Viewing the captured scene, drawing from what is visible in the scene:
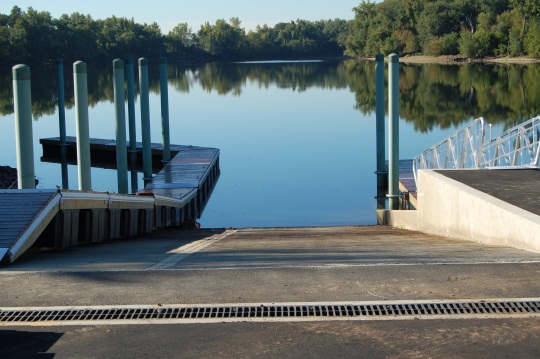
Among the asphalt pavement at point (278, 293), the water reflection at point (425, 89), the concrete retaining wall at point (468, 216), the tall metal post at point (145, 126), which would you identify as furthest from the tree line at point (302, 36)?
the asphalt pavement at point (278, 293)

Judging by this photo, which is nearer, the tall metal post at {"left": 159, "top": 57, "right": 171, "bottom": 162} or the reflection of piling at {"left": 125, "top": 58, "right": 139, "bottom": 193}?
the reflection of piling at {"left": 125, "top": 58, "right": 139, "bottom": 193}

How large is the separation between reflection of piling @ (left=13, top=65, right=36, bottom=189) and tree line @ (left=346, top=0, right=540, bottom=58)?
76.9m

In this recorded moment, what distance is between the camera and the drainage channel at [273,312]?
17.2 feet

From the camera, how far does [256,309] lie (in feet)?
17.7

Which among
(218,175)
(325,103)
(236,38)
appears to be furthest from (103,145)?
(236,38)

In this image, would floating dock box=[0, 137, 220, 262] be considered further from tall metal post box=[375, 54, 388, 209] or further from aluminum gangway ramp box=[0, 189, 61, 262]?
tall metal post box=[375, 54, 388, 209]

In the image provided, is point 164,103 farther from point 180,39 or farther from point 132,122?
point 180,39

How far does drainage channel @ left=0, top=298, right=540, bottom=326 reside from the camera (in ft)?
17.2

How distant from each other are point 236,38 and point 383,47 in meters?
40.8

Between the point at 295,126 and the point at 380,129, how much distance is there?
A: 19058 millimetres

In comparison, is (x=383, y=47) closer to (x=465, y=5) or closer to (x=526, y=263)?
(x=465, y=5)

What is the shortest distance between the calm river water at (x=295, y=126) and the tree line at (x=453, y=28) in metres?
10.8

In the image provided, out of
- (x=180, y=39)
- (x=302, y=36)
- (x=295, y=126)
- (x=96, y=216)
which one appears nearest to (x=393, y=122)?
(x=96, y=216)

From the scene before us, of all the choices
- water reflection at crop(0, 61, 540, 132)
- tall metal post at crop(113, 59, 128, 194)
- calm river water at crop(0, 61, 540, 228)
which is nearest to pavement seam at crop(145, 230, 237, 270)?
tall metal post at crop(113, 59, 128, 194)
